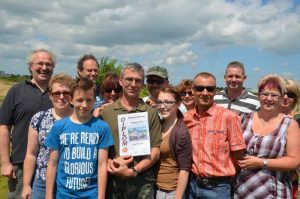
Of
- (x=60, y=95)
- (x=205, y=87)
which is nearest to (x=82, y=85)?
(x=60, y=95)

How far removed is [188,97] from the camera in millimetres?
6621

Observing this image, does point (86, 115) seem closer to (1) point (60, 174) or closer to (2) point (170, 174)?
(1) point (60, 174)

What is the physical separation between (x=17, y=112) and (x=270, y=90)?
3.65 metres

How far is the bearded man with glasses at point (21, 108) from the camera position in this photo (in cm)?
527

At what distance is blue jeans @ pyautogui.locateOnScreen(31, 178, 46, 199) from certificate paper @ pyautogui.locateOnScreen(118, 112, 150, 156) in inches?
44.5

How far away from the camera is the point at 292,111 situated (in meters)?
6.00

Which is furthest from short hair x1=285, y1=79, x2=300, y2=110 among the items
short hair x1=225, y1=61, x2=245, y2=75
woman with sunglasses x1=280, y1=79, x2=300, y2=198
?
short hair x1=225, y1=61, x2=245, y2=75

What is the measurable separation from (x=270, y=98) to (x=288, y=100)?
5.07 ft

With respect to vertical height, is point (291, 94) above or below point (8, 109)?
above

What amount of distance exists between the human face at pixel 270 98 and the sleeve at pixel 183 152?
1.10 m

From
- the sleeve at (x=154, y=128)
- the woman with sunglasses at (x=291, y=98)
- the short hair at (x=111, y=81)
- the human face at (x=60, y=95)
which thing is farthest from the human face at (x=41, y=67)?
the woman with sunglasses at (x=291, y=98)

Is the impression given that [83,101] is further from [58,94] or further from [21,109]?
[21,109]

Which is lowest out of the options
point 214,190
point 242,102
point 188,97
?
point 214,190

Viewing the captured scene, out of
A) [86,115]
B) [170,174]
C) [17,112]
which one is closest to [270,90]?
[170,174]
